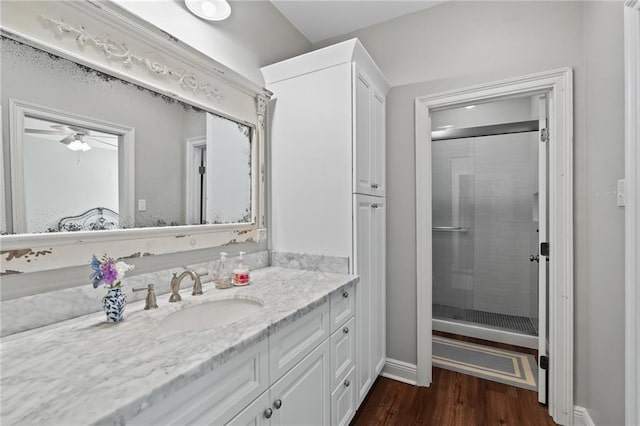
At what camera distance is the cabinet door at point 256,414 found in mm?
862

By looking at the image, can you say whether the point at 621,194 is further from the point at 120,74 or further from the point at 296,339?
the point at 120,74

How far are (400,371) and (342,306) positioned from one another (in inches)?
40.5

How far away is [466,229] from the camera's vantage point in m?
3.15

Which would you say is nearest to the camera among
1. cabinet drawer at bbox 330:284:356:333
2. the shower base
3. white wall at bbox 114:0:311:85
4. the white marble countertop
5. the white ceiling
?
the white marble countertop

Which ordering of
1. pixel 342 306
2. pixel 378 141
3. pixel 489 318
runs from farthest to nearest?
pixel 489 318, pixel 378 141, pixel 342 306

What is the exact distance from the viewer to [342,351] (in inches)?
58.9

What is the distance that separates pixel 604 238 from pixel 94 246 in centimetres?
220

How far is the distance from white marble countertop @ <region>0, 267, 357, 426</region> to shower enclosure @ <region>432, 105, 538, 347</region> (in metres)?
2.54

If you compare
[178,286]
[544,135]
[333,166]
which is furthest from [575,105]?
[178,286]

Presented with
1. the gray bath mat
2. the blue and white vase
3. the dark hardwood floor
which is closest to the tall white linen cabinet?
the dark hardwood floor

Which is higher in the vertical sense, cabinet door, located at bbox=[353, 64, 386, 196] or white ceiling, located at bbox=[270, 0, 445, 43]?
white ceiling, located at bbox=[270, 0, 445, 43]

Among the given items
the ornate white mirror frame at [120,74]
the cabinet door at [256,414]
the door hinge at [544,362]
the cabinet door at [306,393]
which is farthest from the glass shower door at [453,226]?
the cabinet door at [256,414]

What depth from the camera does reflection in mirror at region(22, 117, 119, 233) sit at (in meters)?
0.91

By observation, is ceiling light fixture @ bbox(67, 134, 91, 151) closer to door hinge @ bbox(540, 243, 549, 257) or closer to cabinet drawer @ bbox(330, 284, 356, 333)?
cabinet drawer @ bbox(330, 284, 356, 333)
